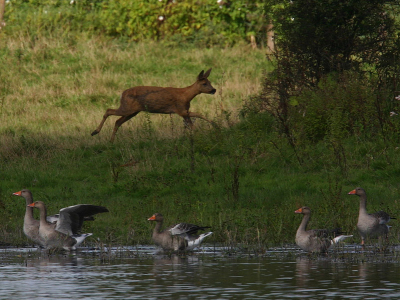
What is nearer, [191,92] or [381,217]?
[381,217]

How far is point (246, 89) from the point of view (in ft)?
83.1

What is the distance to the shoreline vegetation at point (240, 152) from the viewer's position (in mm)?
13586

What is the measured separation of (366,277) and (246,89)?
16.7 metres

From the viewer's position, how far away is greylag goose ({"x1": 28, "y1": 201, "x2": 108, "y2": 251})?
11750 millimetres

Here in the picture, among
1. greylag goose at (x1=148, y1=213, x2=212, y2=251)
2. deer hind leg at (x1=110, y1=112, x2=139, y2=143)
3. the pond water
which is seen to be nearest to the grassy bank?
deer hind leg at (x1=110, y1=112, x2=139, y2=143)

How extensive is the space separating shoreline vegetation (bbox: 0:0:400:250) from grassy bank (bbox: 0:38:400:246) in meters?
0.04

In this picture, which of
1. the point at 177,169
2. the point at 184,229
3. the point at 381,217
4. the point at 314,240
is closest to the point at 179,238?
the point at 184,229

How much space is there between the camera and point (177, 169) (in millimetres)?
16906

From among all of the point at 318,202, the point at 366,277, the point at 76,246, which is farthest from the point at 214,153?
the point at 366,277

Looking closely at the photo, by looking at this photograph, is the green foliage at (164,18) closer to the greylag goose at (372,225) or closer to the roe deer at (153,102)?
the roe deer at (153,102)

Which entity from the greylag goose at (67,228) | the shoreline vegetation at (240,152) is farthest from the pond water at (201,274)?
the shoreline vegetation at (240,152)

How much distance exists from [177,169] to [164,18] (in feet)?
63.1

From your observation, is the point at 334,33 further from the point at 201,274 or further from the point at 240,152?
the point at 201,274

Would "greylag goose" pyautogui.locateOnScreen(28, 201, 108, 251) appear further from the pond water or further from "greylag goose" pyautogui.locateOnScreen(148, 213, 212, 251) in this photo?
"greylag goose" pyautogui.locateOnScreen(148, 213, 212, 251)
